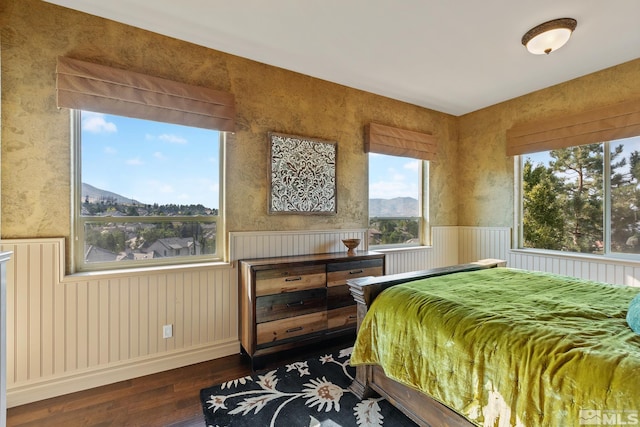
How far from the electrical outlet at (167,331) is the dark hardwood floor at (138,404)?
0.29 meters

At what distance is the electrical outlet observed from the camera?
2.40 metres

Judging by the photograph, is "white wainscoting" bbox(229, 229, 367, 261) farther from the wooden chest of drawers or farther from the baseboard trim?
the baseboard trim

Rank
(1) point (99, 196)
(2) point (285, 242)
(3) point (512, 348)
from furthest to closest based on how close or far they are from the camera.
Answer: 1. (2) point (285, 242)
2. (1) point (99, 196)
3. (3) point (512, 348)

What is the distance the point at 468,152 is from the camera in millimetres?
4281

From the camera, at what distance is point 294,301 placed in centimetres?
254

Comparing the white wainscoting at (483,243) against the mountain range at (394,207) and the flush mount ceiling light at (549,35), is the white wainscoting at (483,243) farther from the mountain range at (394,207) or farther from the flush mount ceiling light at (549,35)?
the flush mount ceiling light at (549,35)

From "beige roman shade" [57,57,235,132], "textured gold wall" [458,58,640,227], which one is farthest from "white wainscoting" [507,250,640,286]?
"beige roman shade" [57,57,235,132]

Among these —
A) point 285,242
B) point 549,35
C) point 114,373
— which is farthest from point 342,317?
point 549,35

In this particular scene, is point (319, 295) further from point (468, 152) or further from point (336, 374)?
point (468, 152)

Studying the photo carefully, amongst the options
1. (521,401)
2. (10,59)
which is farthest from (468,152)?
(10,59)

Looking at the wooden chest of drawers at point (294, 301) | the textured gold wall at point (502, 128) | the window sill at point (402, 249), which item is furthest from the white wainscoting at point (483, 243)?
the wooden chest of drawers at point (294, 301)

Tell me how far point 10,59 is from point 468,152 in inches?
194
